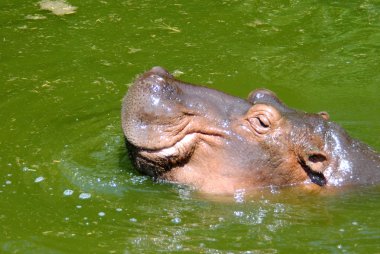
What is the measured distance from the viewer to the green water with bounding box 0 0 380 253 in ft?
20.2

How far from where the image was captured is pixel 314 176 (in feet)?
22.5

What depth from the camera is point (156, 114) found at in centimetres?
643

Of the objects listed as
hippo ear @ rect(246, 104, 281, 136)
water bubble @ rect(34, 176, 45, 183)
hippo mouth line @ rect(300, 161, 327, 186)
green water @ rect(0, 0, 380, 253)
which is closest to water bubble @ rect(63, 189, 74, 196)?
green water @ rect(0, 0, 380, 253)

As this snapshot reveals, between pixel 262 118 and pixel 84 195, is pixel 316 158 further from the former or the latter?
pixel 84 195

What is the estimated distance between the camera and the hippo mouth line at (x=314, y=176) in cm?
680

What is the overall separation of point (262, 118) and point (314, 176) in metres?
0.74

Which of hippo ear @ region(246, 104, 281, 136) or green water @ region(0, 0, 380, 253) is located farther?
hippo ear @ region(246, 104, 281, 136)

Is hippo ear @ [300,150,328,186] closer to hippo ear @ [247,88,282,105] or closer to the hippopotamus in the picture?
the hippopotamus

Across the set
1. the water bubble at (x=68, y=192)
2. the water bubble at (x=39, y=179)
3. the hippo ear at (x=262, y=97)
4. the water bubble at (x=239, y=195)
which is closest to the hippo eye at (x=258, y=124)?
the hippo ear at (x=262, y=97)

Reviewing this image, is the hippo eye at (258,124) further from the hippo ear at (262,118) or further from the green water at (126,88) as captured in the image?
the green water at (126,88)

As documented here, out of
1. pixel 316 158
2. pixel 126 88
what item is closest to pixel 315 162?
pixel 316 158

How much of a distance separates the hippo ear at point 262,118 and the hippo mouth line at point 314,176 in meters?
0.48

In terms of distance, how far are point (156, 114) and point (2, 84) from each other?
3331mm

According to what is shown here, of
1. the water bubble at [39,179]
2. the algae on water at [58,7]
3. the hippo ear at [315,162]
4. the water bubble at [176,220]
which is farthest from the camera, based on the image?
the algae on water at [58,7]
